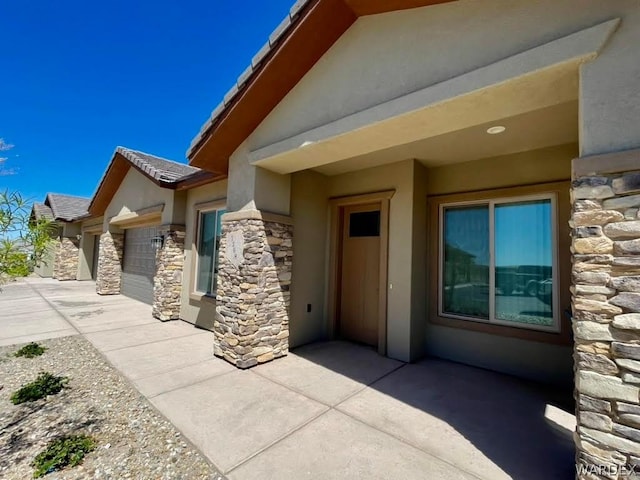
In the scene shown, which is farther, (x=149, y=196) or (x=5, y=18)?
(x=149, y=196)

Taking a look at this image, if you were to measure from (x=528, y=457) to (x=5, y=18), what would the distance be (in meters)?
12.1

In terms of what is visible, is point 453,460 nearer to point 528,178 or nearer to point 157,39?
point 528,178

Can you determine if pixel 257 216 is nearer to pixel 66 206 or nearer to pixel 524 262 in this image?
pixel 524 262

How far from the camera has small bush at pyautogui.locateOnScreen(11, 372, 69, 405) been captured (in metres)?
3.78

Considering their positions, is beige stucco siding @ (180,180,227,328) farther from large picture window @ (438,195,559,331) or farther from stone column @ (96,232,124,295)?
stone column @ (96,232,124,295)

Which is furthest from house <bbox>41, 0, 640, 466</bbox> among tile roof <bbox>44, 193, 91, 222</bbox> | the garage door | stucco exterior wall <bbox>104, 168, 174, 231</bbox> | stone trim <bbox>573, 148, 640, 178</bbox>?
tile roof <bbox>44, 193, 91, 222</bbox>

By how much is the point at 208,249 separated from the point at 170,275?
1.56 meters

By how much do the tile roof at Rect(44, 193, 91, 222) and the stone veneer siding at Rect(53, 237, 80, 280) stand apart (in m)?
1.49

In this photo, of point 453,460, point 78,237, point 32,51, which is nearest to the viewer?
point 453,460

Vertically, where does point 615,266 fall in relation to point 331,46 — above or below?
below

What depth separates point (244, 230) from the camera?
5.20 metres

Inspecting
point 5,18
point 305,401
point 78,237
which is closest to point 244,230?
point 305,401

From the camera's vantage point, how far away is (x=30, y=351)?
5344 millimetres

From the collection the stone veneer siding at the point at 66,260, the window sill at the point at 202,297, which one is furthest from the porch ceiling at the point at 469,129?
the stone veneer siding at the point at 66,260
